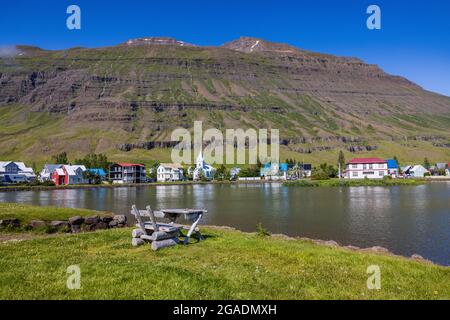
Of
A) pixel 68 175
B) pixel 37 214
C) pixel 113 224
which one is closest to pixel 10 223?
pixel 37 214

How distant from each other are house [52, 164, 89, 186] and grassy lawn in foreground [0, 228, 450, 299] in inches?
6755

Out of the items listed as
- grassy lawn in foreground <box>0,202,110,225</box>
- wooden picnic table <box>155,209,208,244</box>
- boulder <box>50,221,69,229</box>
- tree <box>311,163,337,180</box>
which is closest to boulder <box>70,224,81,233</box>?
boulder <box>50,221,69,229</box>

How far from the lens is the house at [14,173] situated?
18350 cm

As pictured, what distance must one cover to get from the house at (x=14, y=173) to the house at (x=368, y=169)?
158880mm

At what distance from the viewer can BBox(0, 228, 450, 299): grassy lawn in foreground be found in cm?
1262

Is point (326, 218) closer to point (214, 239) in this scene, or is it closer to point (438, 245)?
point (438, 245)

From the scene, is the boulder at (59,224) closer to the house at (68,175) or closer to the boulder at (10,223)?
the boulder at (10,223)

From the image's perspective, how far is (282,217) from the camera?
183 feet

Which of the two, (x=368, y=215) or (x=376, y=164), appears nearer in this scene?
(x=368, y=215)

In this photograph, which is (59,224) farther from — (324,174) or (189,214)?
(324,174)

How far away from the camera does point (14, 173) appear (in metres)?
189

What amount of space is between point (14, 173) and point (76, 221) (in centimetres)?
17917

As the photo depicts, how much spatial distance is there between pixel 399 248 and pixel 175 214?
71.1 feet
